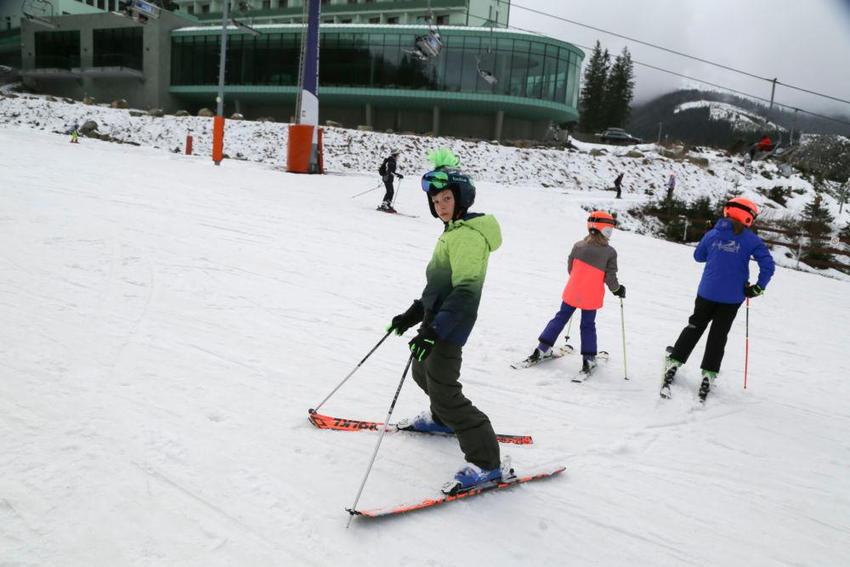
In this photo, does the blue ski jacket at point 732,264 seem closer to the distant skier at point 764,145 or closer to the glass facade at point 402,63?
the distant skier at point 764,145

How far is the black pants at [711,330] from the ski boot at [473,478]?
8.65ft

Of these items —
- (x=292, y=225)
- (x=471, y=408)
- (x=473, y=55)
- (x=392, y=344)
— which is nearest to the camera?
(x=471, y=408)

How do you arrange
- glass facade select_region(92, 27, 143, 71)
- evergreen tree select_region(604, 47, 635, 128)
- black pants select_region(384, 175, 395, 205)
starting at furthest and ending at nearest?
evergreen tree select_region(604, 47, 635, 128) < glass facade select_region(92, 27, 143, 71) < black pants select_region(384, 175, 395, 205)

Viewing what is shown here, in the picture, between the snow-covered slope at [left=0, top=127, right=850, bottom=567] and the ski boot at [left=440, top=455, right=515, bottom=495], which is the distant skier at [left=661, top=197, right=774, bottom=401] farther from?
the ski boot at [left=440, top=455, right=515, bottom=495]

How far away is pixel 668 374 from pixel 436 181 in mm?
3251

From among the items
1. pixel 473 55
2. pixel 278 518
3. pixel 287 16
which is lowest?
pixel 278 518

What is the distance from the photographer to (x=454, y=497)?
9.44 ft

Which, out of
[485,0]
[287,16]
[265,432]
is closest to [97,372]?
[265,432]

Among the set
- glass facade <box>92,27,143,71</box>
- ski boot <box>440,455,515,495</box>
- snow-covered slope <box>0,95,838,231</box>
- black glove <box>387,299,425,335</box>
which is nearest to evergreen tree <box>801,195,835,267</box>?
snow-covered slope <box>0,95,838,231</box>

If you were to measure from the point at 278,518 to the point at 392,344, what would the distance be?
2695mm

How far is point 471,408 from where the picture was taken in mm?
2875

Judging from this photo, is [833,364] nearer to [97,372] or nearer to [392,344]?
[392,344]

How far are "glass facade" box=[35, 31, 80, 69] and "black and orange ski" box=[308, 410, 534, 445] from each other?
182 feet

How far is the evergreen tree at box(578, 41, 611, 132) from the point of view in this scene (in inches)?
2697
